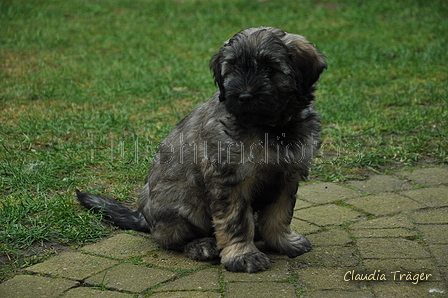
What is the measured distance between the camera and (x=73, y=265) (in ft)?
12.4

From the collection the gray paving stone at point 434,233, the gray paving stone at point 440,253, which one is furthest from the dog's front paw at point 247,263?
the gray paving stone at point 434,233

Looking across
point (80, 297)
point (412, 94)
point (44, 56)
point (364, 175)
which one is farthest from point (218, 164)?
point (44, 56)

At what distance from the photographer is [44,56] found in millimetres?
10742

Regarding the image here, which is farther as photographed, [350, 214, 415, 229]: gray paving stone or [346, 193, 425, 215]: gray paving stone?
[346, 193, 425, 215]: gray paving stone

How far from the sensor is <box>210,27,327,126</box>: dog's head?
3465mm

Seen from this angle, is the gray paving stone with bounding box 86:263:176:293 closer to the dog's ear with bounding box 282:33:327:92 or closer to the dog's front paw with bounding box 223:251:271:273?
the dog's front paw with bounding box 223:251:271:273

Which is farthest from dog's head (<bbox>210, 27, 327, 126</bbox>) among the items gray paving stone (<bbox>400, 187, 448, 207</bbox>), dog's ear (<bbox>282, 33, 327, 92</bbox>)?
gray paving stone (<bbox>400, 187, 448, 207</bbox>)

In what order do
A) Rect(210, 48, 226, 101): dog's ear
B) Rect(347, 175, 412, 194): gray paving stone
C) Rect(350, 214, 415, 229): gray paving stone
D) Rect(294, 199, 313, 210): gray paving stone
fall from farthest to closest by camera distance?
1. Rect(347, 175, 412, 194): gray paving stone
2. Rect(294, 199, 313, 210): gray paving stone
3. Rect(350, 214, 415, 229): gray paving stone
4. Rect(210, 48, 226, 101): dog's ear

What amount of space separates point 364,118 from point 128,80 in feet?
13.1

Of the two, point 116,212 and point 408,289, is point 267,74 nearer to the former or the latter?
point 408,289

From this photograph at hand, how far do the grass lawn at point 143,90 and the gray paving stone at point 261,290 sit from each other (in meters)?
1.33

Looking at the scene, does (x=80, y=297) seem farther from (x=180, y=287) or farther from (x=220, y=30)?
(x=220, y=30)

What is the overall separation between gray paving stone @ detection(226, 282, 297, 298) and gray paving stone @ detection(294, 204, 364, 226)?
1.19m

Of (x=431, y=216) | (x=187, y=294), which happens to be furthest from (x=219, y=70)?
(x=431, y=216)
